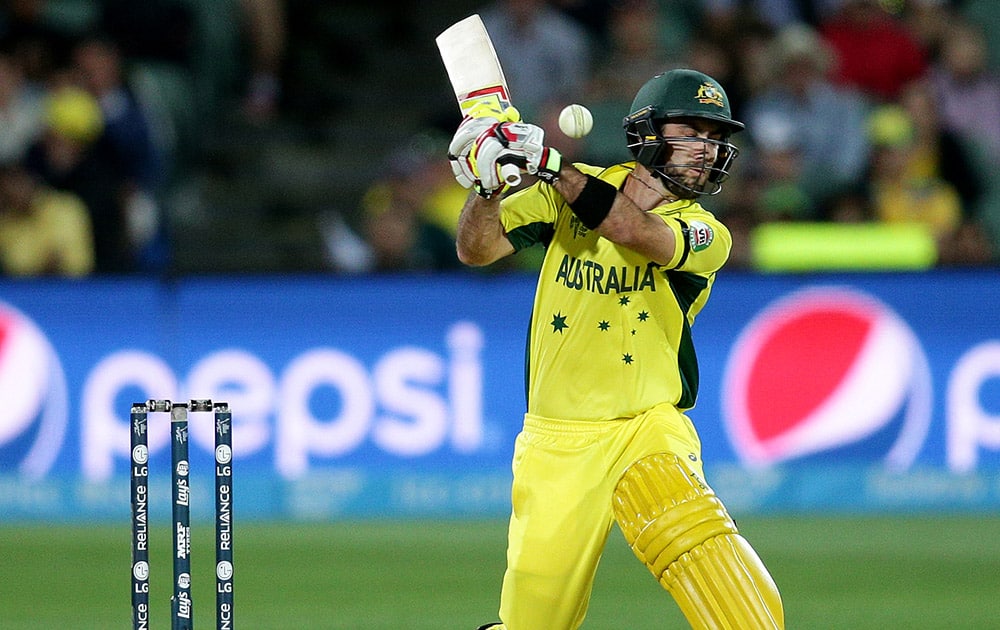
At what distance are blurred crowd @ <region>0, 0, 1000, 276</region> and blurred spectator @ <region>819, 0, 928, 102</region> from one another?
0.02 m

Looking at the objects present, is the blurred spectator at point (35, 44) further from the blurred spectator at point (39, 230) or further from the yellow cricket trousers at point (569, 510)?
the yellow cricket trousers at point (569, 510)

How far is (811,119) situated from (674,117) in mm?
7125

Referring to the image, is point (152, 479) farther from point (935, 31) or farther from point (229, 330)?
point (935, 31)

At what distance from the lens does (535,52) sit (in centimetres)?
1198

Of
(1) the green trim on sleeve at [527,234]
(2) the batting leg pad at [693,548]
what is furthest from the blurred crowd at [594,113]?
(2) the batting leg pad at [693,548]

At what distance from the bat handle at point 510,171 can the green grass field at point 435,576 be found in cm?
273

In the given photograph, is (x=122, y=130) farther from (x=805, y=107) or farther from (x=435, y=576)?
(x=435, y=576)

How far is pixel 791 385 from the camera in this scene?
9344 millimetres

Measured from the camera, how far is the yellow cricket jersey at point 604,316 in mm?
4637

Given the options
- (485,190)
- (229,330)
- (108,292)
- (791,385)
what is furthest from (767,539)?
(485,190)

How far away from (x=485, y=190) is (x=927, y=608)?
353 centimetres

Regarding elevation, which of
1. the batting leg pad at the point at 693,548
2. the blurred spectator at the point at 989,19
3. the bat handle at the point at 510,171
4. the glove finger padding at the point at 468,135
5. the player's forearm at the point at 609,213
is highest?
the blurred spectator at the point at 989,19

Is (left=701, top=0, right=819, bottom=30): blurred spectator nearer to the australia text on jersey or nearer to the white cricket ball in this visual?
the australia text on jersey

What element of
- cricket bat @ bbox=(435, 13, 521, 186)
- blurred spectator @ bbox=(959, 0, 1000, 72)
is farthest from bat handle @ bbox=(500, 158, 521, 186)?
blurred spectator @ bbox=(959, 0, 1000, 72)
